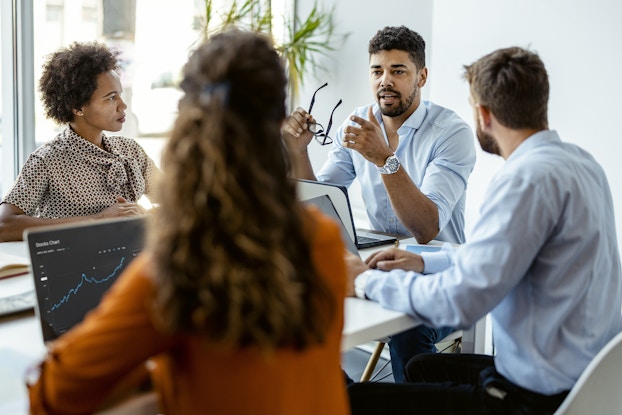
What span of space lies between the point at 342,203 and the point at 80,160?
92 cm

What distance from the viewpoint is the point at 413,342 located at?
225 centimetres

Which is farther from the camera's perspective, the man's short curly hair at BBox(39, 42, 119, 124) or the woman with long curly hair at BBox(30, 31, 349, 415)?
the man's short curly hair at BBox(39, 42, 119, 124)

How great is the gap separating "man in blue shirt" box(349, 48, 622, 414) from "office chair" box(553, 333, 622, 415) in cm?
7

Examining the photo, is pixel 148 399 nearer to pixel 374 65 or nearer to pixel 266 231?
pixel 266 231

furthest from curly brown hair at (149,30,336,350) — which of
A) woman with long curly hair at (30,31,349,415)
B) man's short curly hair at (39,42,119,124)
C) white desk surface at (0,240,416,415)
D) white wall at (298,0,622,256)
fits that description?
white wall at (298,0,622,256)

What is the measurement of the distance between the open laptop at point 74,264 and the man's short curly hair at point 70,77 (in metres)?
1.21

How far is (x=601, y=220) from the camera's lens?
1506 millimetres

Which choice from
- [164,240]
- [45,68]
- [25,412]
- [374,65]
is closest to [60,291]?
[25,412]

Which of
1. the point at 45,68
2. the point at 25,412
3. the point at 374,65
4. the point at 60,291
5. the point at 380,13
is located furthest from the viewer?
the point at 380,13

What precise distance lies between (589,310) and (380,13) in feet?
9.66

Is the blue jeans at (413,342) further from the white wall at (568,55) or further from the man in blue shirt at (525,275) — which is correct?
the white wall at (568,55)

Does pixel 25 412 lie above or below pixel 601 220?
below

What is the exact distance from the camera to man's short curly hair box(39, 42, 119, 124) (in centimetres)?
254

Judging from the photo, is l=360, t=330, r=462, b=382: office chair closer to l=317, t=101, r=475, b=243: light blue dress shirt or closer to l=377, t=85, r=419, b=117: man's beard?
l=317, t=101, r=475, b=243: light blue dress shirt
